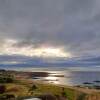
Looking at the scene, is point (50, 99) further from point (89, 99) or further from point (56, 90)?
point (56, 90)

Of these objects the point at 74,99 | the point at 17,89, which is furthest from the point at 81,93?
the point at 17,89

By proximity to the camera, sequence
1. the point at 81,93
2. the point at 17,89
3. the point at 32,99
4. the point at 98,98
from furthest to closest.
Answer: the point at 17,89
the point at 81,93
the point at 98,98
the point at 32,99

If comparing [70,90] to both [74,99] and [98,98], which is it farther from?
[98,98]

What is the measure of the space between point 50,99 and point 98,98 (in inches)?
294

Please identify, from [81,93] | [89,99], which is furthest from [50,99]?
[81,93]

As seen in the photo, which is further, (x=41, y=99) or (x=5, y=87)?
(x=5, y=87)

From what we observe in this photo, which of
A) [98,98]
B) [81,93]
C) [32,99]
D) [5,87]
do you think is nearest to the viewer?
[32,99]

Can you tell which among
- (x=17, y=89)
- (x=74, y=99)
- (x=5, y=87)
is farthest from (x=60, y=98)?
(x=5, y=87)

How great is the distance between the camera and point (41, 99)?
36.8m

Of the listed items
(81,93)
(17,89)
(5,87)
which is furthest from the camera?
(5,87)

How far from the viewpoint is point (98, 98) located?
39.9 m

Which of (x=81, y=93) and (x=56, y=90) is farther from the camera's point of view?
(x=56, y=90)

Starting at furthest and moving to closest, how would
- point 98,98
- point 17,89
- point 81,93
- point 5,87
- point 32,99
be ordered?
1. point 5,87
2. point 17,89
3. point 81,93
4. point 98,98
5. point 32,99

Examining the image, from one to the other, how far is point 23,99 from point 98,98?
11.2 m
